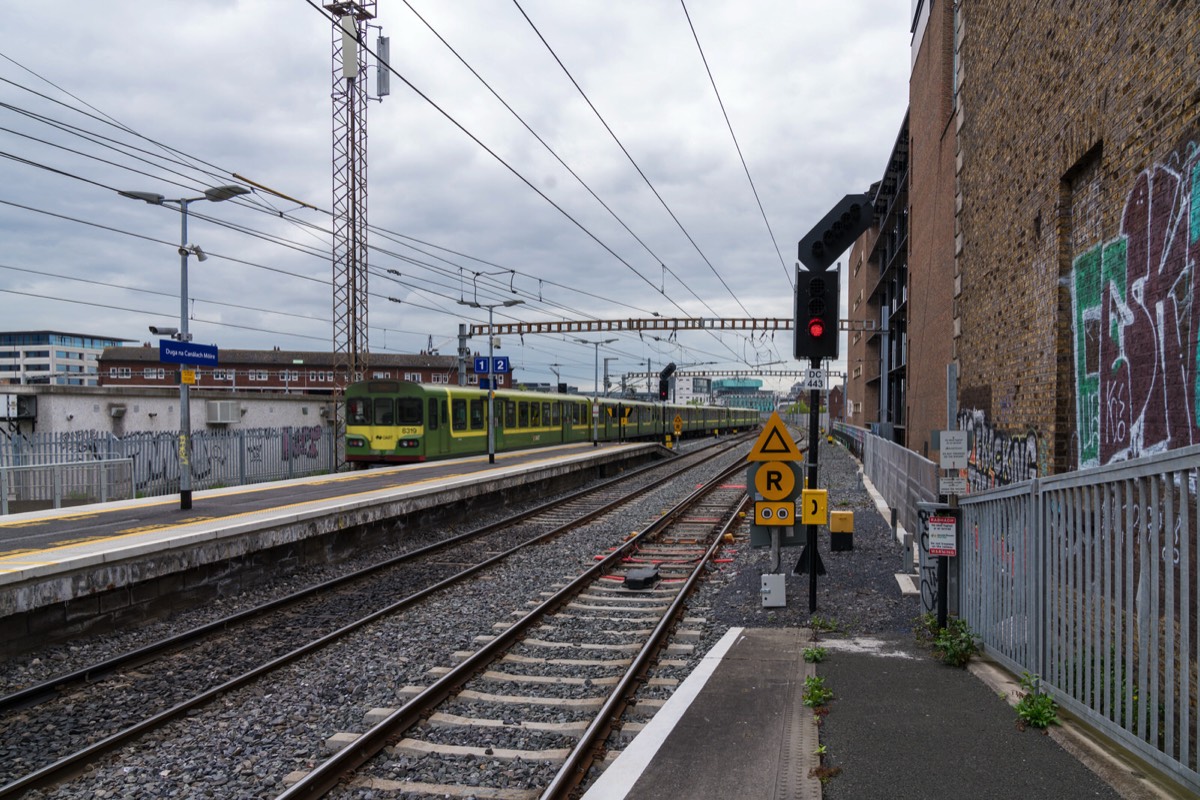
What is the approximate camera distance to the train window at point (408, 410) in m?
23.7

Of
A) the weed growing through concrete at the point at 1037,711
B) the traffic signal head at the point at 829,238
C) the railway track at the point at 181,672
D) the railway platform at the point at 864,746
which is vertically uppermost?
the traffic signal head at the point at 829,238

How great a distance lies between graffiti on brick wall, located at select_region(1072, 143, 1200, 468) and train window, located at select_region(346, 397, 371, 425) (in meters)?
19.9

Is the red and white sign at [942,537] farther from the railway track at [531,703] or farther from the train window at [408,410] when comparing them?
the train window at [408,410]

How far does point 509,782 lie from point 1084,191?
6.54m

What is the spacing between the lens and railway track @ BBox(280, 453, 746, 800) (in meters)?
5.22

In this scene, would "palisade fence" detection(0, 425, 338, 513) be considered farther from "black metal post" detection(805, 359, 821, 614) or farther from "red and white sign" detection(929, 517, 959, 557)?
"red and white sign" detection(929, 517, 959, 557)

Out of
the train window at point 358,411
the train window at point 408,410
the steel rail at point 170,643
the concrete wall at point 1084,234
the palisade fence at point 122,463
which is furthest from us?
the train window at point 358,411

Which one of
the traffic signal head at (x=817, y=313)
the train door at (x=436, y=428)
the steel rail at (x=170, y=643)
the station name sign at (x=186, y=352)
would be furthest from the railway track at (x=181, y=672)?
the train door at (x=436, y=428)

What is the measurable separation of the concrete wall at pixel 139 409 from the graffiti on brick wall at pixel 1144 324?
23.8m

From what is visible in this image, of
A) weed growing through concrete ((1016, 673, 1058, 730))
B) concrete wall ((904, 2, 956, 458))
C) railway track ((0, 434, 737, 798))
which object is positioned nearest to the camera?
weed growing through concrete ((1016, 673, 1058, 730))

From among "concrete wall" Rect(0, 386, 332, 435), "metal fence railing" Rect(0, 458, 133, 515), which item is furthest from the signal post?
"concrete wall" Rect(0, 386, 332, 435)

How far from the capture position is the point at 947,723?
493 cm

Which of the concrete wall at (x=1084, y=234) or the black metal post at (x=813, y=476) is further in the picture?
the black metal post at (x=813, y=476)

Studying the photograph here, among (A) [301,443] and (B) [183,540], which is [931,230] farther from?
(A) [301,443]
